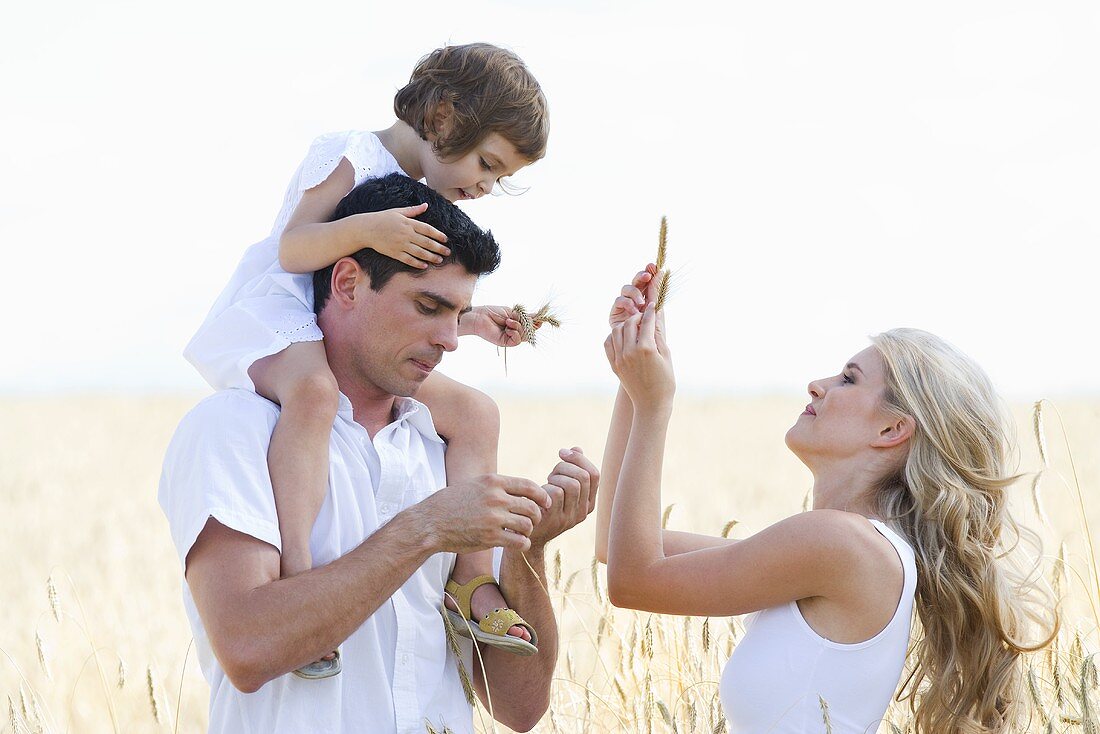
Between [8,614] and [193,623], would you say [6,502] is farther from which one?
[193,623]

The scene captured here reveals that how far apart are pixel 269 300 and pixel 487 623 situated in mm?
1174

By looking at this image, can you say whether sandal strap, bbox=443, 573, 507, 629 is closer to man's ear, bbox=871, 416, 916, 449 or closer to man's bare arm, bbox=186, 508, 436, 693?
man's bare arm, bbox=186, 508, 436, 693

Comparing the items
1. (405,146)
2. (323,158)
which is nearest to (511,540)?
(323,158)

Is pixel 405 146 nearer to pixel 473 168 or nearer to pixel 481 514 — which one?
pixel 473 168

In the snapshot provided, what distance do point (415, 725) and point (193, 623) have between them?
2.23ft

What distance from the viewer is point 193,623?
3299mm

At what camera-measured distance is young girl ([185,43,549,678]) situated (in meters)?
3.26

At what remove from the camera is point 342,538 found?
3.31 metres

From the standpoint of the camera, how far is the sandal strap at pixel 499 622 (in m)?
3.40

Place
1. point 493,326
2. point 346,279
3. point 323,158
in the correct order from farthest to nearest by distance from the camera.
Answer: point 493,326 → point 323,158 → point 346,279

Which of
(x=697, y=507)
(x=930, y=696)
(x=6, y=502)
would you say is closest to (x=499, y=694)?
(x=930, y=696)

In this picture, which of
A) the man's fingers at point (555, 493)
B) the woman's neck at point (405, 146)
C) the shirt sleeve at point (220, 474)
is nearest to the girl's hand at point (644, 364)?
the man's fingers at point (555, 493)

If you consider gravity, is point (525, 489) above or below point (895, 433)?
below

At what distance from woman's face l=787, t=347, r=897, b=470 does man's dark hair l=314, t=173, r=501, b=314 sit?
3.52 ft
